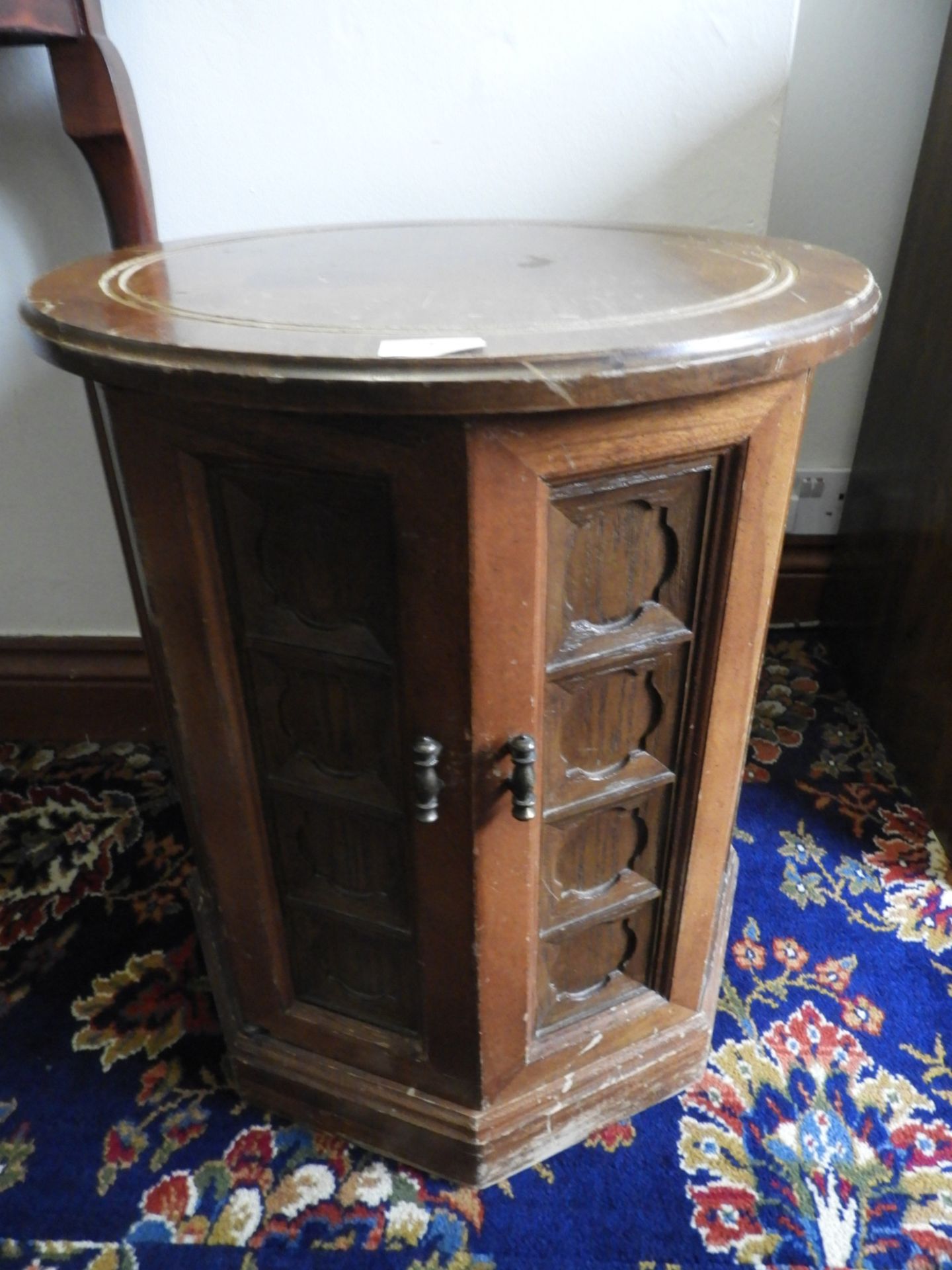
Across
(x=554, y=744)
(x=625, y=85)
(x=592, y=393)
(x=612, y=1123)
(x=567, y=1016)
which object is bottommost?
(x=612, y=1123)

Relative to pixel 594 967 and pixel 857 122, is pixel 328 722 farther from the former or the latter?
pixel 857 122

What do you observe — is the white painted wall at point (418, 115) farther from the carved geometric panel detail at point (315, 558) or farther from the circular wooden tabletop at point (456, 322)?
the carved geometric panel detail at point (315, 558)

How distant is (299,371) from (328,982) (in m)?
0.66

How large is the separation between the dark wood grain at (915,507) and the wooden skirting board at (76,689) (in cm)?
124

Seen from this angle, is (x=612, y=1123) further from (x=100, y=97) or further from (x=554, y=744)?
(x=100, y=97)

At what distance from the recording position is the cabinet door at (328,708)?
2.14 feet

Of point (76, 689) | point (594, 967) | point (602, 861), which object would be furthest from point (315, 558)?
point (76, 689)

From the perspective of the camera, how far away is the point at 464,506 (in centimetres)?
63

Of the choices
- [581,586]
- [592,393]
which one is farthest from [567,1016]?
[592,393]

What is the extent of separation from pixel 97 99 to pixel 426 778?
34.9 inches

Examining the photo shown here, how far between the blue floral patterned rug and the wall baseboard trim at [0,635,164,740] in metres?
0.25

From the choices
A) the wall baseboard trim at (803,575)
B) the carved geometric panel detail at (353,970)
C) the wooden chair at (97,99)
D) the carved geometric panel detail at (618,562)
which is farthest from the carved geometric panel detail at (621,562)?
the wall baseboard trim at (803,575)

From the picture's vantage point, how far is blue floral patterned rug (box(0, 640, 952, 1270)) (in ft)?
3.01

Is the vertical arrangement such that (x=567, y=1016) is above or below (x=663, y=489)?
below
